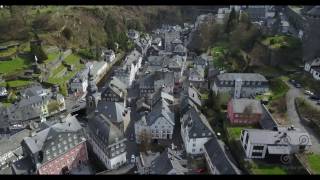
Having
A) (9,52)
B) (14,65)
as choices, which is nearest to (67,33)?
(9,52)

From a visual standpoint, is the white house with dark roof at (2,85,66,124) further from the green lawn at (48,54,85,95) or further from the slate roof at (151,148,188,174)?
the slate roof at (151,148,188,174)

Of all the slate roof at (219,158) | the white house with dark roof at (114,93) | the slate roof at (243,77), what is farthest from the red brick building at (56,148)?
the slate roof at (243,77)

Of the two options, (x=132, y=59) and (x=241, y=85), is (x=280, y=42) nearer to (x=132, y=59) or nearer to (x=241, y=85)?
(x=241, y=85)

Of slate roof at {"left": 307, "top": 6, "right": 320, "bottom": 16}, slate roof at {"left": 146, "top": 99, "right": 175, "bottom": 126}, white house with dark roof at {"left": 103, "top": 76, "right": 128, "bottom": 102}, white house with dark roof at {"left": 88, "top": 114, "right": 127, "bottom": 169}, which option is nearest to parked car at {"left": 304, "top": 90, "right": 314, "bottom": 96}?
slate roof at {"left": 146, "top": 99, "right": 175, "bottom": 126}

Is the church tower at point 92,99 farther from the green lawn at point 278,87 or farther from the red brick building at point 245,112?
the green lawn at point 278,87

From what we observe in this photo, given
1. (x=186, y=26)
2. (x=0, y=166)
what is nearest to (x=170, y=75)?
(x=0, y=166)
